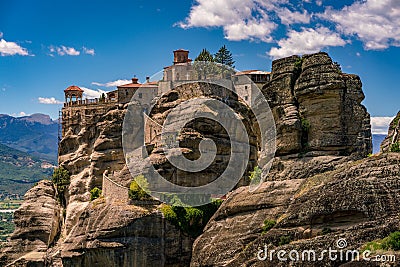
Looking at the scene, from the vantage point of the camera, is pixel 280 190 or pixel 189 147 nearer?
pixel 280 190

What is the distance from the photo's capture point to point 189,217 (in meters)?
54.0

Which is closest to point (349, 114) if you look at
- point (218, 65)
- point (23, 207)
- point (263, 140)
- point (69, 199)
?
point (263, 140)

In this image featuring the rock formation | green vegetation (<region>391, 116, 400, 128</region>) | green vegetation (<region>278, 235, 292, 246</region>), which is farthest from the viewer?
green vegetation (<region>391, 116, 400, 128</region>)

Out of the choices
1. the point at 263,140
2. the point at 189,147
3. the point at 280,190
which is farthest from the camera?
the point at 189,147

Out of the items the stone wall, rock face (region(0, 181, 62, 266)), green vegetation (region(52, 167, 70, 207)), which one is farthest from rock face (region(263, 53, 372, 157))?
rock face (region(0, 181, 62, 266))

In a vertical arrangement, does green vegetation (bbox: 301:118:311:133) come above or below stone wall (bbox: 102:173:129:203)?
above

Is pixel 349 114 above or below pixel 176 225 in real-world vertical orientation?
above

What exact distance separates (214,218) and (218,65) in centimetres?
3462

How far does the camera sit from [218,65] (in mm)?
77875

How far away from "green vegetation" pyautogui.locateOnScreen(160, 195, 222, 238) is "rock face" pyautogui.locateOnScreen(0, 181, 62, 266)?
25.7 metres

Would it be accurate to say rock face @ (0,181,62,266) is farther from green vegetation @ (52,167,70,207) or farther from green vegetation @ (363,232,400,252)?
green vegetation @ (363,232,400,252)

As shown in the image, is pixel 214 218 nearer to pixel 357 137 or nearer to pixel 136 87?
pixel 357 137

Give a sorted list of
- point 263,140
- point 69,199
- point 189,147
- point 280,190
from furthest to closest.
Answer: point 69,199 < point 189,147 < point 263,140 < point 280,190

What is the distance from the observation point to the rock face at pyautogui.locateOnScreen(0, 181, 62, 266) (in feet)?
241
